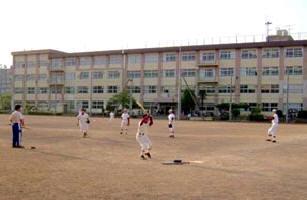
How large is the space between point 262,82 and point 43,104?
47768 millimetres

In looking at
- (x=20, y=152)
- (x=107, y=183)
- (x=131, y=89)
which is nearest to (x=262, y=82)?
(x=131, y=89)

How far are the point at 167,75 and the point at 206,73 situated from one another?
24.4 ft

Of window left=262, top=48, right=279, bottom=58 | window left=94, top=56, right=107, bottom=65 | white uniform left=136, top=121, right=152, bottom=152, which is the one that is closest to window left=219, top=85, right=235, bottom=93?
window left=262, top=48, right=279, bottom=58

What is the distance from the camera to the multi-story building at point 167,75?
254ft

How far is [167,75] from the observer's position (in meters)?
87.5

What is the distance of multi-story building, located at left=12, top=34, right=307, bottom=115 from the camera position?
77312 mm

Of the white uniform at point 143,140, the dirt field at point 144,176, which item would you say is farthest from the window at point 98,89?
the white uniform at point 143,140

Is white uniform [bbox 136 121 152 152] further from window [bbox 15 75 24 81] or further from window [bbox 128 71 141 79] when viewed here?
window [bbox 15 75 24 81]

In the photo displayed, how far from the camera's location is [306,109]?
7512 centimetres

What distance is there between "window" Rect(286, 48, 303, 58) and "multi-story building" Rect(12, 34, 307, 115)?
0.03 m

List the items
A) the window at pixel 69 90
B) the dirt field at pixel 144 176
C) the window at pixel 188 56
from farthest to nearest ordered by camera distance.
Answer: the window at pixel 69 90 → the window at pixel 188 56 → the dirt field at pixel 144 176

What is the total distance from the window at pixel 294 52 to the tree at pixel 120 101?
1093 inches

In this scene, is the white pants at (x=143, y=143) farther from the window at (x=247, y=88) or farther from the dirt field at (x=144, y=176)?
the window at (x=247, y=88)

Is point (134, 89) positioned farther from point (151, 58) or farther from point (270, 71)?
point (270, 71)
